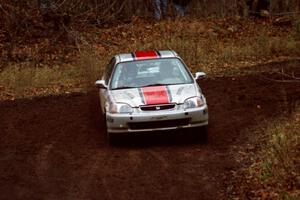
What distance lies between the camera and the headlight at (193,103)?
10742mm

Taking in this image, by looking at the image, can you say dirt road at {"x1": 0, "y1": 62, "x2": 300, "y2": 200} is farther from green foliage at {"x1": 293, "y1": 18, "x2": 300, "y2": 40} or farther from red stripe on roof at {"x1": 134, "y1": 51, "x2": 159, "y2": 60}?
green foliage at {"x1": 293, "y1": 18, "x2": 300, "y2": 40}

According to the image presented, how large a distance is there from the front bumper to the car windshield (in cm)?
102

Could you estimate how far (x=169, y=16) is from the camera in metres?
29.5

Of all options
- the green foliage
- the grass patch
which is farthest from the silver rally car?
the green foliage

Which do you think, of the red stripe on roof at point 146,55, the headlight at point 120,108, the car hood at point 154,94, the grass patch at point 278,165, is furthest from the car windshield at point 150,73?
the grass patch at point 278,165

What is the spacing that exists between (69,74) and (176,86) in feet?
31.2

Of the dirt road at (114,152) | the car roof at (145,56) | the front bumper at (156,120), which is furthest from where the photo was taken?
the car roof at (145,56)

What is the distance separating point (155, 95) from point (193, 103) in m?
0.69

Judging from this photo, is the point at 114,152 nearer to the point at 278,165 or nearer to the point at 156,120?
the point at 156,120

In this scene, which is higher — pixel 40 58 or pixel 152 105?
pixel 152 105

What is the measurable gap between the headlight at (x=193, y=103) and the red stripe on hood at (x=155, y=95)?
32cm

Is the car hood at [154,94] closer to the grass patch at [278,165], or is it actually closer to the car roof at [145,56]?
the car roof at [145,56]

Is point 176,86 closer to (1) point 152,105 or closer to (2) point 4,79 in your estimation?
(1) point 152,105

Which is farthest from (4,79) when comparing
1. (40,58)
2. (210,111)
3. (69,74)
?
(210,111)
